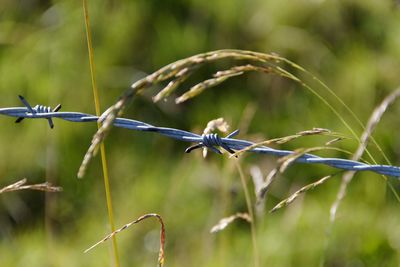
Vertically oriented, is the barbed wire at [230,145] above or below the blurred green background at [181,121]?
above

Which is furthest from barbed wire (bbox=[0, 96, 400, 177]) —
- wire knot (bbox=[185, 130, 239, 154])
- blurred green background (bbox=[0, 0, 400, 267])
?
blurred green background (bbox=[0, 0, 400, 267])

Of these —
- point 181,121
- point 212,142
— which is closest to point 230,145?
point 212,142

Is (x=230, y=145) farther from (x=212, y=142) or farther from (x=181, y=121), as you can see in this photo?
(x=181, y=121)

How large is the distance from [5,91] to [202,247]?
130 cm

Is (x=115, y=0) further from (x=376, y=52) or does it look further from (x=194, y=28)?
(x=376, y=52)

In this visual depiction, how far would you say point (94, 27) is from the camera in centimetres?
352

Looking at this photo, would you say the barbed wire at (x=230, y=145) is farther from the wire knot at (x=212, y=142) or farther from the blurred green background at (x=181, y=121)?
the blurred green background at (x=181, y=121)

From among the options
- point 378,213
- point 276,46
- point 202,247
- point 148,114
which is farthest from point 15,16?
point 378,213

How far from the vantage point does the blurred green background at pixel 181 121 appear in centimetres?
Answer: 289

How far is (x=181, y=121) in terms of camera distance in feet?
11.1

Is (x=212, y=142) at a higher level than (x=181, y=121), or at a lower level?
higher

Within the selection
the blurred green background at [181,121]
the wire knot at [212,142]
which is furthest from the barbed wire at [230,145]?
the blurred green background at [181,121]

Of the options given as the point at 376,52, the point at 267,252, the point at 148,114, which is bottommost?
the point at 267,252

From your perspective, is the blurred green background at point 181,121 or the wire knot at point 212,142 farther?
the blurred green background at point 181,121
